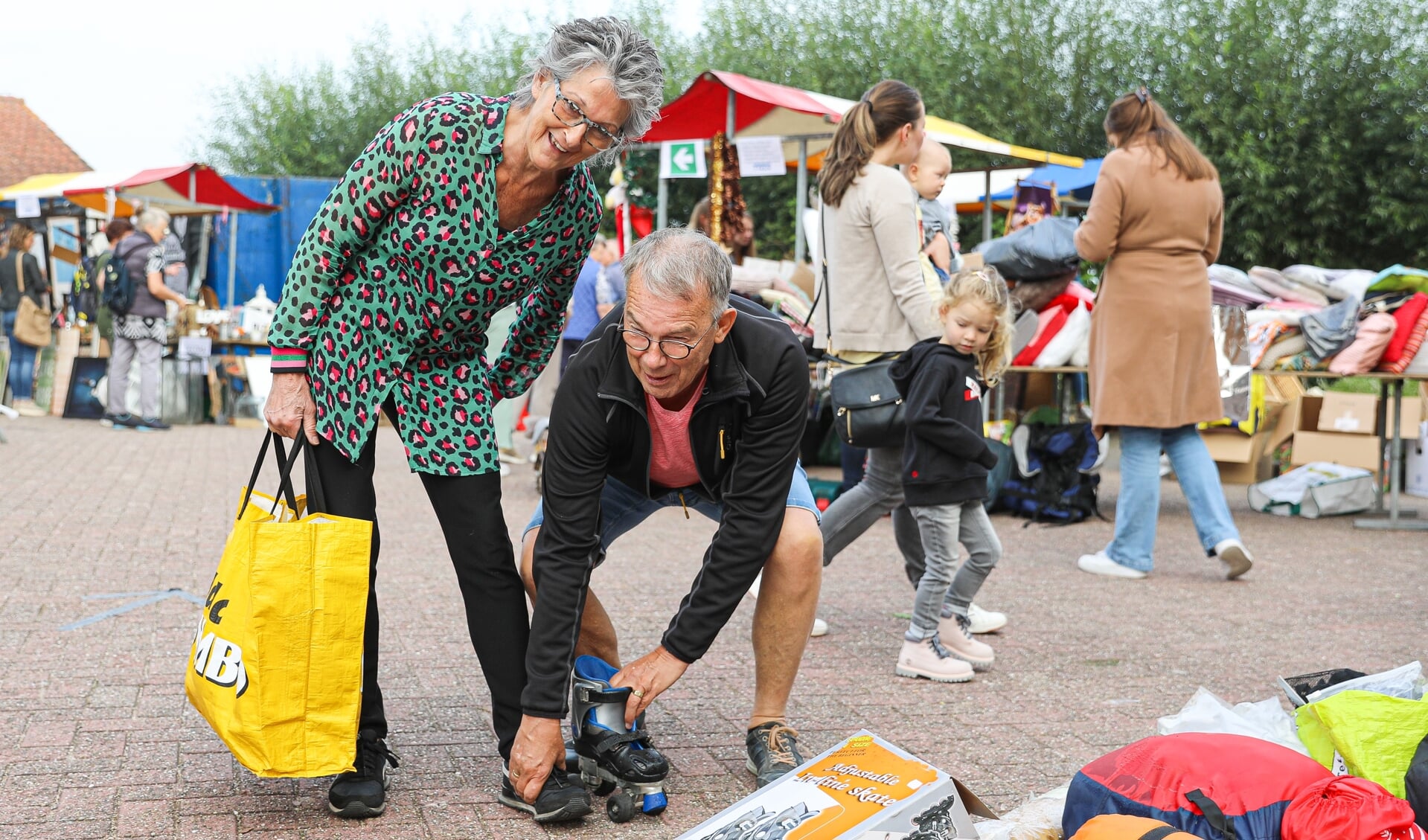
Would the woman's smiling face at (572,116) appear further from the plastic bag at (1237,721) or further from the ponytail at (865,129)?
the ponytail at (865,129)

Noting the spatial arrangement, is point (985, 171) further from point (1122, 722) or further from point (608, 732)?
point (608, 732)

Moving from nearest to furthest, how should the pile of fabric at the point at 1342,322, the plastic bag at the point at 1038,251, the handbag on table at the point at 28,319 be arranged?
the pile of fabric at the point at 1342,322 → the plastic bag at the point at 1038,251 → the handbag on table at the point at 28,319

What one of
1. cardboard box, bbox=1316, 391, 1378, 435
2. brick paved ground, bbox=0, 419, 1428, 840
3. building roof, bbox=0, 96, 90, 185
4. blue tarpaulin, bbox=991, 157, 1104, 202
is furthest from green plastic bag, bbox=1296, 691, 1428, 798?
building roof, bbox=0, 96, 90, 185

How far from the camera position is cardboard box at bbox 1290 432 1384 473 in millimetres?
9266

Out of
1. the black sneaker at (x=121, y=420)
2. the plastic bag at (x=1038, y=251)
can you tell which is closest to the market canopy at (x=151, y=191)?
the black sneaker at (x=121, y=420)

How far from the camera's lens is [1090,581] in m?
6.12

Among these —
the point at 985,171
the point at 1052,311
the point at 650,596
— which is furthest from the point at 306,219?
the point at 650,596

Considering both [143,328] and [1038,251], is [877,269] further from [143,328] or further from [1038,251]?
[143,328]

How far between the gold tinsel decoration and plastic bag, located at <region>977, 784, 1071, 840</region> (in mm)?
6608

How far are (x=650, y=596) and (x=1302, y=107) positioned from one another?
20091 millimetres

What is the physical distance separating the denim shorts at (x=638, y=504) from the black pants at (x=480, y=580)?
0.21 m

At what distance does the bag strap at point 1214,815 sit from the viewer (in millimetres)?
2279

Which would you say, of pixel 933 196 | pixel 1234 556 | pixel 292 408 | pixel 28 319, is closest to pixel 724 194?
pixel 933 196

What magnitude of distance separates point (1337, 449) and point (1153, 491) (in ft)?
13.3
